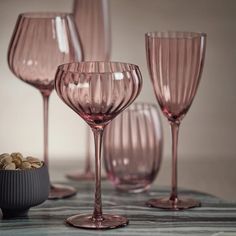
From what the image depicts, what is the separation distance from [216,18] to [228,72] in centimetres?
12

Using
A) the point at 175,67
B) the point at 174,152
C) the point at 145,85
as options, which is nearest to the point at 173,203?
the point at 174,152

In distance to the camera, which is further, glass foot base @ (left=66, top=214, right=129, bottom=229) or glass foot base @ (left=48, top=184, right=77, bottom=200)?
glass foot base @ (left=48, top=184, right=77, bottom=200)

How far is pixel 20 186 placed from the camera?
3.38 feet

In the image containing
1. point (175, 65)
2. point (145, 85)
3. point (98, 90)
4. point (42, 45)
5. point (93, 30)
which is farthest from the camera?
point (145, 85)

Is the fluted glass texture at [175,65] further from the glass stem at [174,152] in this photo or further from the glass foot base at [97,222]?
the glass foot base at [97,222]

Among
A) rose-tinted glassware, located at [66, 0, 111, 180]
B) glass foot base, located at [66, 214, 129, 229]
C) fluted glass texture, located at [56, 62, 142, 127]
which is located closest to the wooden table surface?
glass foot base, located at [66, 214, 129, 229]

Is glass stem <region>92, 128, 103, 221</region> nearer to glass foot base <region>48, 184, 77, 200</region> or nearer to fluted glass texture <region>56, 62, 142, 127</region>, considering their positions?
fluted glass texture <region>56, 62, 142, 127</region>

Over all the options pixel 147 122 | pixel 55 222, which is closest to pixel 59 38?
pixel 147 122

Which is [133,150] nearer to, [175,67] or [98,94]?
[175,67]

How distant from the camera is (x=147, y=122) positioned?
1241mm

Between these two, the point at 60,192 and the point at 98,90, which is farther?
the point at 60,192

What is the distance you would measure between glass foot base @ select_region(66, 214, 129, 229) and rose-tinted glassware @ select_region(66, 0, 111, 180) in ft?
1.17

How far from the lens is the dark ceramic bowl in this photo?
103 centimetres

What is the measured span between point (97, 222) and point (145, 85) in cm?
90
